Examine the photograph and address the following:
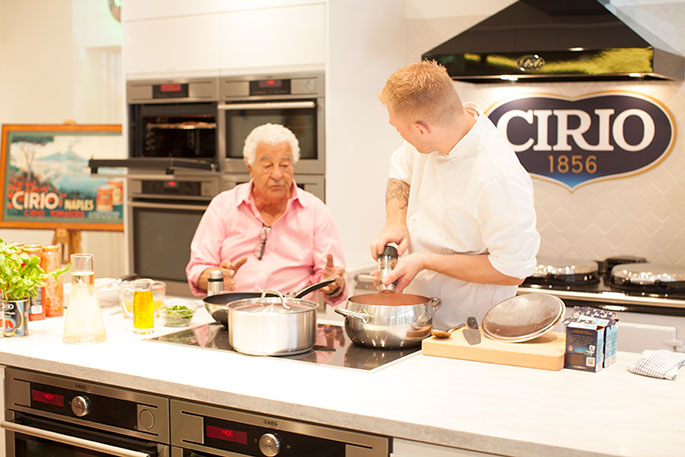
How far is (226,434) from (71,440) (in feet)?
1.60

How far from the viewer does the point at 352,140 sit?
3.79 m

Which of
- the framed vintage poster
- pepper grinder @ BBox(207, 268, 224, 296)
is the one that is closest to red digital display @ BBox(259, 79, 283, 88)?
the framed vintage poster

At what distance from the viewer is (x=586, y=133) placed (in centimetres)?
377

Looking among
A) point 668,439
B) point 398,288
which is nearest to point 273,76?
point 398,288

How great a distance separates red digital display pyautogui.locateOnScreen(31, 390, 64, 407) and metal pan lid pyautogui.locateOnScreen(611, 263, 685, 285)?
2265mm

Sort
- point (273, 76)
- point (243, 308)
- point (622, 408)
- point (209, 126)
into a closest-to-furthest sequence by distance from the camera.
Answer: point (622, 408) → point (243, 308) → point (273, 76) → point (209, 126)

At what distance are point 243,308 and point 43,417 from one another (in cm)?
62

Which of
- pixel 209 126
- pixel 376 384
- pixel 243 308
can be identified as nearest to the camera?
pixel 376 384

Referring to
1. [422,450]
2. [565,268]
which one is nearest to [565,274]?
[565,268]

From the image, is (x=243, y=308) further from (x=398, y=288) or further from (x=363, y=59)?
(x=363, y=59)

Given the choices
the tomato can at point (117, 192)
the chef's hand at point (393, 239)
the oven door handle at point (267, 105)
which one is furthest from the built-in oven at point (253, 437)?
the tomato can at point (117, 192)

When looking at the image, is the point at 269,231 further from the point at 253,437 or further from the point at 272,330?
the point at 253,437

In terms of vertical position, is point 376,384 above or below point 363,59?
below

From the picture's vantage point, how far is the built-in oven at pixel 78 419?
6.26 ft
